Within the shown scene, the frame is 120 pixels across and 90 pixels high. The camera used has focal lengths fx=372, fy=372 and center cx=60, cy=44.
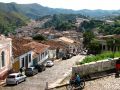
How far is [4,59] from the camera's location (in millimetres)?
38156

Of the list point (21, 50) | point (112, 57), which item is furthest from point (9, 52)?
point (112, 57)

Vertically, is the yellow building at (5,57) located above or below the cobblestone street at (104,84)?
below

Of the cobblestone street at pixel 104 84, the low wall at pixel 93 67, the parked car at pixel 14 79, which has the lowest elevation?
the parked car at pixel 14 79

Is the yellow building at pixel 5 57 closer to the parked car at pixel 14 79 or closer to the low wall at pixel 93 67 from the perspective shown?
the parked car at pixel 14 79

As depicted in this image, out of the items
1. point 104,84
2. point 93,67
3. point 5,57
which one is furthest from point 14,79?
point 104,84

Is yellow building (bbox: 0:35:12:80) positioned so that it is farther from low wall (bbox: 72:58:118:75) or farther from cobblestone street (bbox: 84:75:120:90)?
cobblestone street (bbox: 84:75:120:90)

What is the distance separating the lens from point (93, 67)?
23.6 metres

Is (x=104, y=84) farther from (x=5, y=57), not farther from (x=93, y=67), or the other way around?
(x=5, y=57)

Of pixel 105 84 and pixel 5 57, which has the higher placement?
pixel 105 84

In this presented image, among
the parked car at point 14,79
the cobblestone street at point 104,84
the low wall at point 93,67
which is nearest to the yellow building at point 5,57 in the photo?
the parked car at point 14,79

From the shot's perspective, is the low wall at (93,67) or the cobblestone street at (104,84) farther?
the low wall at (93,67)

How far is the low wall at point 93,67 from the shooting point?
23.3 metres

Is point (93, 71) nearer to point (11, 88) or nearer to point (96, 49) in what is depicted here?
point (11, 88)

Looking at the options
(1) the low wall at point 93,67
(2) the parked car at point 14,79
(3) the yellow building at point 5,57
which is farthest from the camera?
(3) the yellow building at point 5,57
